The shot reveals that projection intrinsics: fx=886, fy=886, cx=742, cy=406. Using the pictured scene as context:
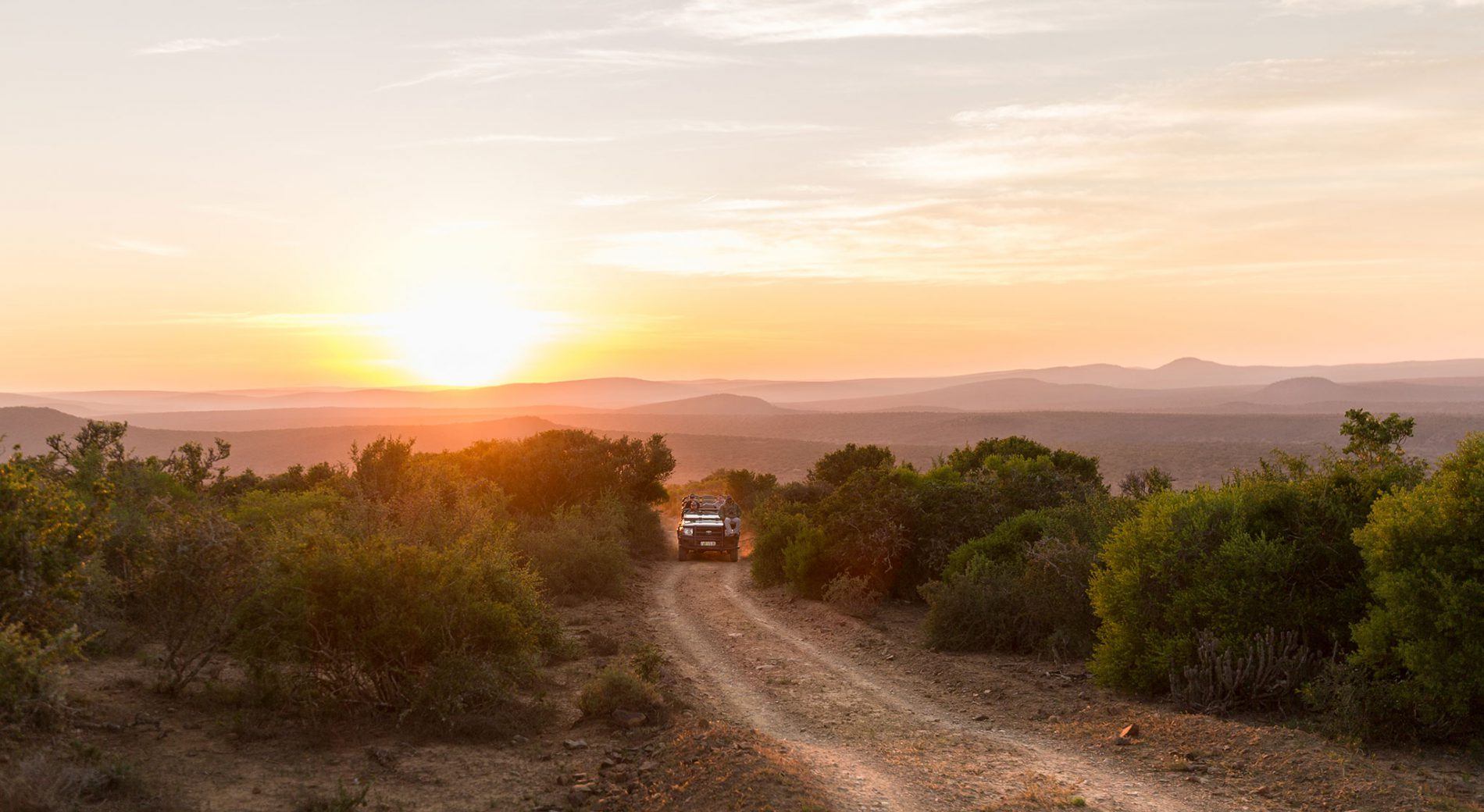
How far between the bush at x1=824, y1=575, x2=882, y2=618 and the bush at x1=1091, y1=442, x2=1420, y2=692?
722 centimetres

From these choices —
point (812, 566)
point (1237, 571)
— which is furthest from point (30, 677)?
point (812, 566)

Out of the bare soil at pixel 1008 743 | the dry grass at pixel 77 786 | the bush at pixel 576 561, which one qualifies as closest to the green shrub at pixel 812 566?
the bush at pixel 576 561

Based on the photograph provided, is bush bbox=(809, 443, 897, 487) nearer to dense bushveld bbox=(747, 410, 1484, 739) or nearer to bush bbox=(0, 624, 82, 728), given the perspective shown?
dense bushveld bbox=(747, 410, 1484, 739)

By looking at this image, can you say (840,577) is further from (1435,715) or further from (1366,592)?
(1435,715)

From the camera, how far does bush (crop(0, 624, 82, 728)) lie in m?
7.61

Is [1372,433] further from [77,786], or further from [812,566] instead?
[77,786]

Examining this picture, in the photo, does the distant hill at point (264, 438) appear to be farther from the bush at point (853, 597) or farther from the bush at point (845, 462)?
the bush at point (853, 597)

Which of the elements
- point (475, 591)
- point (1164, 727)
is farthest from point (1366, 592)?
point (475, 591)

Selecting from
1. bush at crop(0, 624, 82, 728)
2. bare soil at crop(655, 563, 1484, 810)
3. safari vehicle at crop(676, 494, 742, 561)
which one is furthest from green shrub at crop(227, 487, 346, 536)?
safari vehicle at crop(676, 494, 742, 561)

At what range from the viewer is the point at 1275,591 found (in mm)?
12172

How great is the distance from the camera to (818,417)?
157 metres

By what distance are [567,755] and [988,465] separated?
67.2ft

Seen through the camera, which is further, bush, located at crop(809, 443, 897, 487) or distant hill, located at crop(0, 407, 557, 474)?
distant hill, located at crop(0, 407, 557, 474)

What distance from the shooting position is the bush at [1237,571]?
12.1 metres
